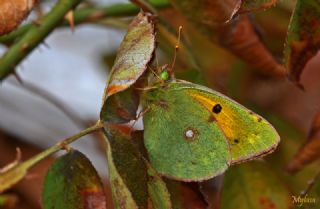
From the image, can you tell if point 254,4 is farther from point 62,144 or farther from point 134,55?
point 62,144

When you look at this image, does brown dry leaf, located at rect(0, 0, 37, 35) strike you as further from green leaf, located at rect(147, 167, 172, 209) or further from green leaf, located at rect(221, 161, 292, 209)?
green leaf, located at rect(221, 161, 292, 209)

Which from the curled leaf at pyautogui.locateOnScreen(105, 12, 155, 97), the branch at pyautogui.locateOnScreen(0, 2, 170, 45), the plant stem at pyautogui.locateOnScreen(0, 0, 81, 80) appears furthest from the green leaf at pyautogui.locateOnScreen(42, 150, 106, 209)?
the branch at pyautogui.locateOnScreen(0, 2, 170, 45)

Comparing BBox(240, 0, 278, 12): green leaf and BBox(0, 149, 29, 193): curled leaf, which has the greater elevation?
BBox(240, 0, 278, 12): green leaf

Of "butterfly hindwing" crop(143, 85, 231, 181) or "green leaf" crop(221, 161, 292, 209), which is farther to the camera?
"green leaf" crop(221, 161, 292, 209)

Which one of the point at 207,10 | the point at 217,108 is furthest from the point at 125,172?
the point at 207,10

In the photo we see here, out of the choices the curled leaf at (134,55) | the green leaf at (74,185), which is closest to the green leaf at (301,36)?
the curled leaf at (134,55)

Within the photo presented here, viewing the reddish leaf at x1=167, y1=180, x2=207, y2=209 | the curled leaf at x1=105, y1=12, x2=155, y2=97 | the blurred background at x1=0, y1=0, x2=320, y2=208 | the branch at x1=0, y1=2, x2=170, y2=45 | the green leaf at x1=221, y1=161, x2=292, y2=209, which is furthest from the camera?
the blurred background at x1=0, y1=0, x2=320, y2=208

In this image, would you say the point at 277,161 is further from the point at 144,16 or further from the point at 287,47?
the point at 144,16

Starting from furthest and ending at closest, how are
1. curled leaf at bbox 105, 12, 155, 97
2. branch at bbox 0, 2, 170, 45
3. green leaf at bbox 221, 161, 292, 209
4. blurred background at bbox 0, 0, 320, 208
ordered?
blurred background at bbox 0, 0, 320, 208 → branch at bbox 0, 2, 170, 45 → green leaf at bbox 221, 161, 292, 209 → curled leaf at bbox 105, 12, 155, 97
